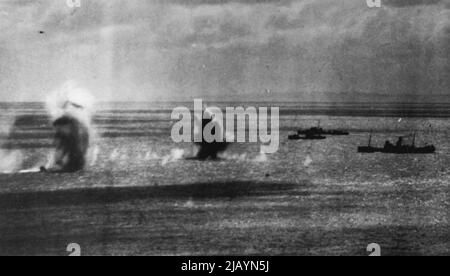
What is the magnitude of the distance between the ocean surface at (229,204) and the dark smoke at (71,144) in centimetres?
226

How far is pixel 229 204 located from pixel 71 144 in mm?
37378

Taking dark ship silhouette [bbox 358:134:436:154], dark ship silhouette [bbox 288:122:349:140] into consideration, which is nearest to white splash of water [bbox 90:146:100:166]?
dark ship silhouette [bbox 288:122:349:140]

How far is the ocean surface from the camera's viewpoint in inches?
1369

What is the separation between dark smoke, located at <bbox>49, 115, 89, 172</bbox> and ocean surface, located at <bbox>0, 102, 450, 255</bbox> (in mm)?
2257

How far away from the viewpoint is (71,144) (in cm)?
7800

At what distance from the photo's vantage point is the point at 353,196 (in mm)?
50312

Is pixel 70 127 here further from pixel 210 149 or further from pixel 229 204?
pixel 229 204

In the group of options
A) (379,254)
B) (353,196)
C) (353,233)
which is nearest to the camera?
(379,254)

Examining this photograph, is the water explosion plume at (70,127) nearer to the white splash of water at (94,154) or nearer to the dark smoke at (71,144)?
the dark smoke at (71,144)

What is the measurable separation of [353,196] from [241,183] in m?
11.2

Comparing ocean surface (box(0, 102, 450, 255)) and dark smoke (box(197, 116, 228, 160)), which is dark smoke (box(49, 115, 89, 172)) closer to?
ocean surface (box(0, 102, 450, 255))
